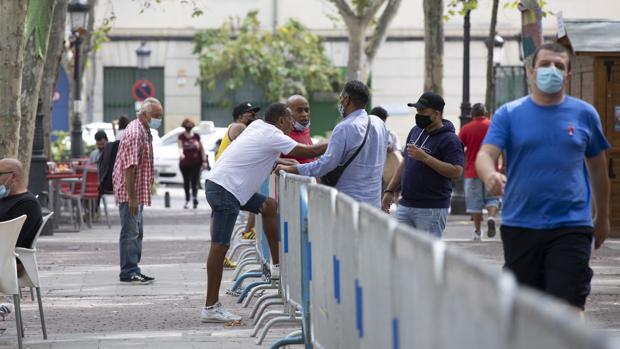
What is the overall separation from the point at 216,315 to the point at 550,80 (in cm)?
498

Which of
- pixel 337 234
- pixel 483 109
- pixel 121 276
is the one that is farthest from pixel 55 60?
pixel 337 234

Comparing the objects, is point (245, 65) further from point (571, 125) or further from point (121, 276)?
point (571, 125)

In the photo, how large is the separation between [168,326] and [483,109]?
8960 millimetres

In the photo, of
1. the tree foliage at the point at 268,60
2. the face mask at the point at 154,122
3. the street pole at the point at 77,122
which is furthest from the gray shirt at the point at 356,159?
the tree foliage at the point at 268,60

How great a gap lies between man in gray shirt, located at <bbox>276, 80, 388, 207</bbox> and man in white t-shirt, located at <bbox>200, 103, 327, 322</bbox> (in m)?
0.50

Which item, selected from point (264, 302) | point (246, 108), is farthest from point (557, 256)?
point (246, 108)

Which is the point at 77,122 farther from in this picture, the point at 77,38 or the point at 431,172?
the point at 431,172

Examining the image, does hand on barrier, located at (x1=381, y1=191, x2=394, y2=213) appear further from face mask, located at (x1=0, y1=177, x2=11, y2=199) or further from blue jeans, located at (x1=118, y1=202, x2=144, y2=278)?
blue jeans, located at (x1=118, y1=202, x2=144, y2=278)

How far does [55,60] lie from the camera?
2586 centimetres

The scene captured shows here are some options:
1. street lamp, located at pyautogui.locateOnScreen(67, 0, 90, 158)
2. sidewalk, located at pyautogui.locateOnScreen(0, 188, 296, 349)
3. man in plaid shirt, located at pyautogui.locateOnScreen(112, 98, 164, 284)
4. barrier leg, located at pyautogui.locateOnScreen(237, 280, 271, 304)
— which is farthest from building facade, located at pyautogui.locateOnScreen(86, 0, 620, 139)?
barrier leg, located at pyautogui.locateOnScreen(237, 280, 271, 304)

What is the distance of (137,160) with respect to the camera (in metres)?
13.7

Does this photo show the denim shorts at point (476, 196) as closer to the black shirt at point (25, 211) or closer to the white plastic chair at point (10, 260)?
the black shirt at point (25, 211)

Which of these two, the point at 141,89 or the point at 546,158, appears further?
the point at 141,89

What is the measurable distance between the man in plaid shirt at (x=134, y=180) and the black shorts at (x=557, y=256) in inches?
296
